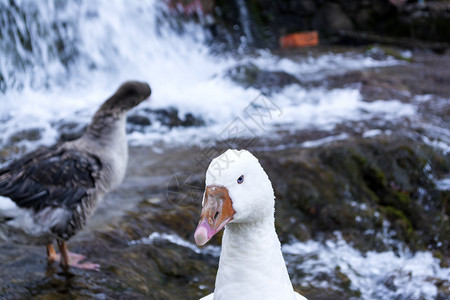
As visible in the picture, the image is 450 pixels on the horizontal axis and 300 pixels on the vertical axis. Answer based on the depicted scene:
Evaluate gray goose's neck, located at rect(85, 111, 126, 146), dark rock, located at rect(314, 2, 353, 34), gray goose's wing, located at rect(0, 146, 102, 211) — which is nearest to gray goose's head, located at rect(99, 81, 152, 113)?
gray goose's neck, located at rect(85, 111, 126, 146)

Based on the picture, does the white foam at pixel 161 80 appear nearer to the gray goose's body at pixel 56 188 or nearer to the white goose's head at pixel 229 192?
the gray goose's body at pixel 56 188

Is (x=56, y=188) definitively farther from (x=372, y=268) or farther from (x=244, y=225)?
(x=372, y=268)

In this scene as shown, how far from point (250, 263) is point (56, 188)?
1.84m

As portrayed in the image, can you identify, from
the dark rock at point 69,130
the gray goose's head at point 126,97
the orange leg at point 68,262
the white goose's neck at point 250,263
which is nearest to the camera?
the white goose's neck at point 250,263

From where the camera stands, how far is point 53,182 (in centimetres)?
356

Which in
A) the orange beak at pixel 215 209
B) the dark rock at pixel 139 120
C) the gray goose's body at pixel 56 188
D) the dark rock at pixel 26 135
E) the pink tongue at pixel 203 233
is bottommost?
the dark rock at pixel 139 120

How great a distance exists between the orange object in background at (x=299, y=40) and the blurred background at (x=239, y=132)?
0.21 ft

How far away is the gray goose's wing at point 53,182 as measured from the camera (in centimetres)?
343

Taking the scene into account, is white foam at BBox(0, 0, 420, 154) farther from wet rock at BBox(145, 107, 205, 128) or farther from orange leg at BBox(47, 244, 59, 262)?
orange leg at BBox(47, 244, 59, 262)

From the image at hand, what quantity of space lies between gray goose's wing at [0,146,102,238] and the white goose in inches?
62.5

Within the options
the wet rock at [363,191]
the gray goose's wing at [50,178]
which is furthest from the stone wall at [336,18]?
the gray goose's wing at [50,178]

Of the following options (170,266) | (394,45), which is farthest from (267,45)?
(170,266)

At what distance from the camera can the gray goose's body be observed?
3.42 m

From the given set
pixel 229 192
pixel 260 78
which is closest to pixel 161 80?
pixel 260 78
